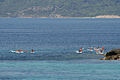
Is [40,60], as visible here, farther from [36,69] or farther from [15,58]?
[36,69]

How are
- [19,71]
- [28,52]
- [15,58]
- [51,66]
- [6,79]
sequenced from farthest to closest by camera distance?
[28,52] → [15,58] → [51,66] → [19,71] → [6,79]

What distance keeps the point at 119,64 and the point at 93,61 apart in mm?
8811

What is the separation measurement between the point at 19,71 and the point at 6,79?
8668 millimetres

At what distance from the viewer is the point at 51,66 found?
86438 mm

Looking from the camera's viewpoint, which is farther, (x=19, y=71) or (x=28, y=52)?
(x=28, y=52)

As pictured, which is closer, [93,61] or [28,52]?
[93,61]

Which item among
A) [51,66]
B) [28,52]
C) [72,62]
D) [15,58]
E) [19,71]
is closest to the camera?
[19,71]

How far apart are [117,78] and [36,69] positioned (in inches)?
743

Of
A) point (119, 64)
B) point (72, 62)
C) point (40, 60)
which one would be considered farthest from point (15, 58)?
point (119, 64)

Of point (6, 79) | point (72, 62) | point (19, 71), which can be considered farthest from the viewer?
point (72, 62)

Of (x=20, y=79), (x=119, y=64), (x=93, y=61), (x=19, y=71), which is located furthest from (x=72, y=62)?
(x=20, y=79)

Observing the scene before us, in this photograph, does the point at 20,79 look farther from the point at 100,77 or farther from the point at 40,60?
the point at 40,60

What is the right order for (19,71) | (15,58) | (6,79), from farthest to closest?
1. (15,58)
2. (19,71)
3. (6,79)

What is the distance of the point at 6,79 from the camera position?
2800 inches
